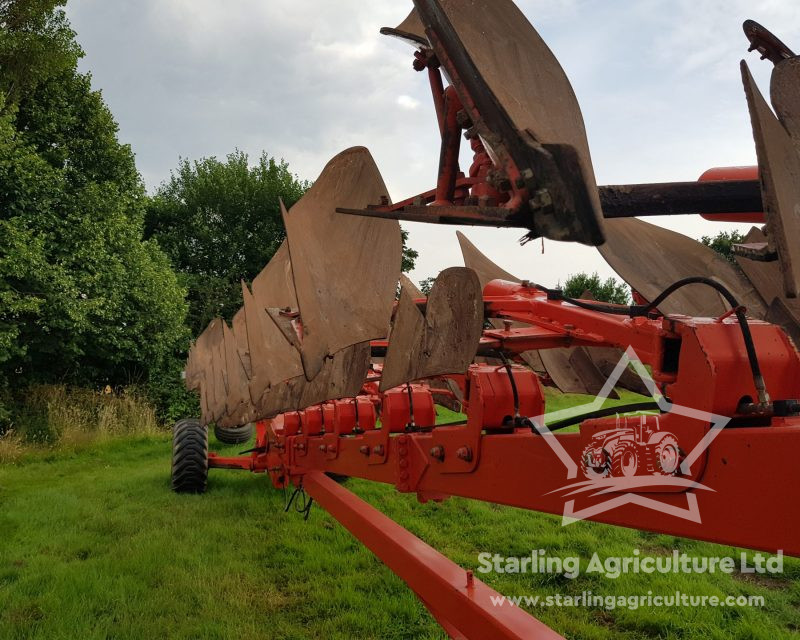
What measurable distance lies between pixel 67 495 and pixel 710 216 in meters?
8.17

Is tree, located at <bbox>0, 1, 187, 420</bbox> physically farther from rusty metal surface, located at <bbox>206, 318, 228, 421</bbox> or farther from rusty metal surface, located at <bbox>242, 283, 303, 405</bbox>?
rusty metal surface, located at <bbox>242, 283, 303, 405</bbox>

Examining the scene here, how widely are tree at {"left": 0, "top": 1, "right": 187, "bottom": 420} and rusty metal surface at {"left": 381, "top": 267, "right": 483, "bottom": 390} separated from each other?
1089 cm

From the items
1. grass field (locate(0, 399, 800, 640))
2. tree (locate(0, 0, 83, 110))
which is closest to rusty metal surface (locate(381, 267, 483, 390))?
grass field (locate(0, 399, 800, 640))

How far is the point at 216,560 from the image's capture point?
4.88 metres

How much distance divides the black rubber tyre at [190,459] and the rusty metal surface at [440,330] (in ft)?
17.8

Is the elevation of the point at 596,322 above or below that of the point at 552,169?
below

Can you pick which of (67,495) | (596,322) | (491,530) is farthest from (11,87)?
(596,322)

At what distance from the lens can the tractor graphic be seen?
148 cm

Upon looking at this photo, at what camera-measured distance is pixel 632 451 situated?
5.18ft

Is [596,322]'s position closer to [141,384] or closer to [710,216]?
[710,216]

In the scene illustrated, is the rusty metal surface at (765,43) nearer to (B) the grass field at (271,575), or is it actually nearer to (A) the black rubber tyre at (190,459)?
(B) the grass field at (271,575)

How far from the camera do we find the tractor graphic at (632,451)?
1476 millimetres

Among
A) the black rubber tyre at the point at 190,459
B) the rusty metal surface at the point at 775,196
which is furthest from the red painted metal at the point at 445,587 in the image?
the black rubber tyre at the point at 190,459

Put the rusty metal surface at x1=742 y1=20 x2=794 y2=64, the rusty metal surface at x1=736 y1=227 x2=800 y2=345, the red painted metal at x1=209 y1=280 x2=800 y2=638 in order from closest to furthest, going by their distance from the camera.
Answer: the red painted metal at x1=209 y1=280 x2=800 y2=638 → the rusty metal surface at x1=742 y1=20 x2=794 y2=64 → the rusty metal surface at x1=736 y1=227 x2=800 y2=345
